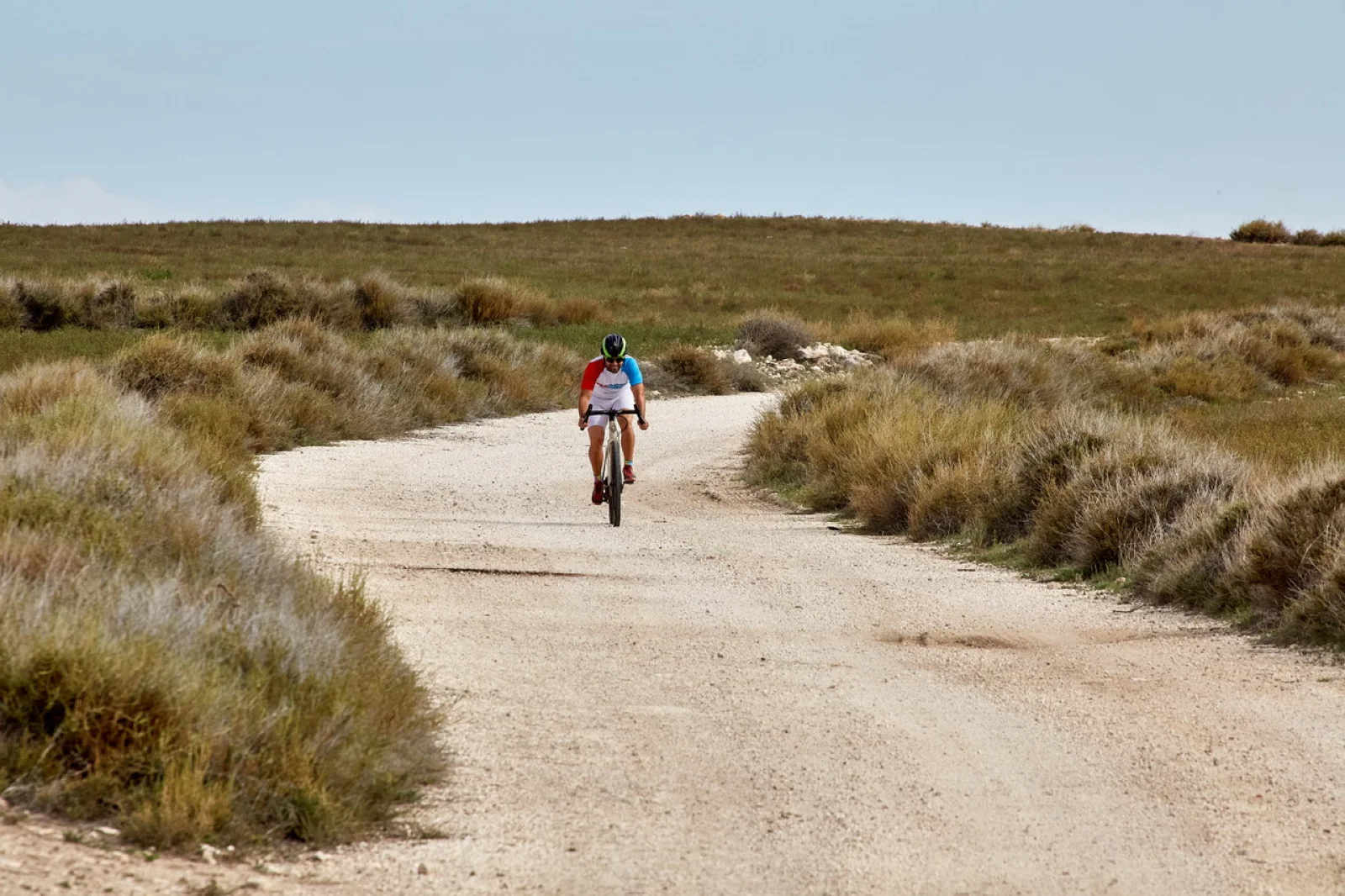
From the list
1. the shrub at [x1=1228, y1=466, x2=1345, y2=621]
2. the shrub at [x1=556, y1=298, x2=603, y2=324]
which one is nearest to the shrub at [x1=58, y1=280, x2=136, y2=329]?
the shrub at [x1=556, y1=298, x2=603, y2=324]

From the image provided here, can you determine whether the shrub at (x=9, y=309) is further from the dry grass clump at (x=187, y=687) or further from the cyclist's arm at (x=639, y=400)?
the dry grass clump at (x=187, y=687)

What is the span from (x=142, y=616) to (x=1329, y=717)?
5456 mm

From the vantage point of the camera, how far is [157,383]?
2100 cm

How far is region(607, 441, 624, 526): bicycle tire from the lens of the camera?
14.5 meters

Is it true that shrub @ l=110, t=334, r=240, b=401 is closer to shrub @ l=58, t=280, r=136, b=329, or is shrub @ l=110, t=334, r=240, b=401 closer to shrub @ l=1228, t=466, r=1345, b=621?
shrub @ l=58, t=280, r=136, b=329

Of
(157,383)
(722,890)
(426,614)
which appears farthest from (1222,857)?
(157,383)

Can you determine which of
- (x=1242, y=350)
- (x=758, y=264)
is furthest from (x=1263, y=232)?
(x=1242, y=350)

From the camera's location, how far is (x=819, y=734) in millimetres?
7195

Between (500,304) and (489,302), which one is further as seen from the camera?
(500,304)

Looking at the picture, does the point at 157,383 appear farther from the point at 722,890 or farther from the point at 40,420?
the point at 722,890

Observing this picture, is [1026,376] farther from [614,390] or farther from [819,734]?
[819,734]

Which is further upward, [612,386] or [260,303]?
[260,303]

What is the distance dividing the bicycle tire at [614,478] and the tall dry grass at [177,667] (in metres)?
4.08

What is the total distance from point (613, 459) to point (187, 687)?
9.03 m
